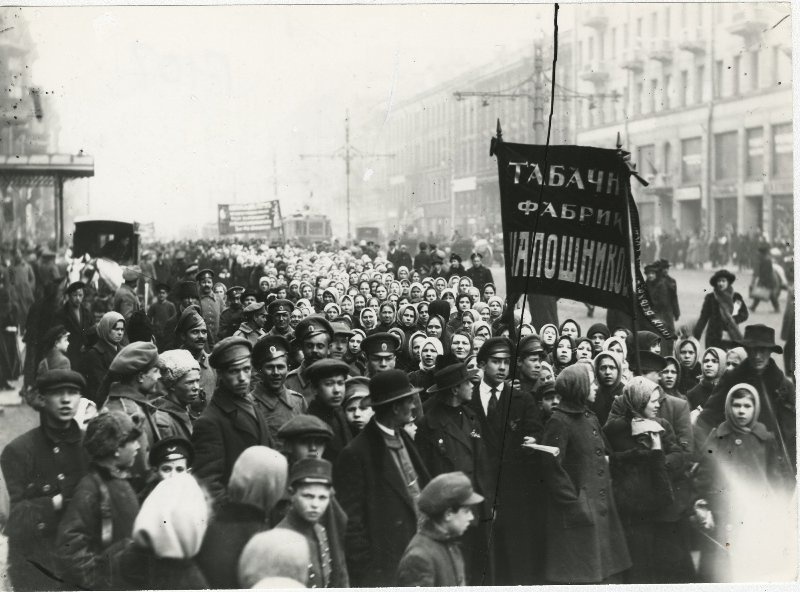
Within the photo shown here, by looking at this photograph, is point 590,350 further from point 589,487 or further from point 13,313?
point 13,313

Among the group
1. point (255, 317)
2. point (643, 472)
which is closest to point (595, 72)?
point (255, 317)

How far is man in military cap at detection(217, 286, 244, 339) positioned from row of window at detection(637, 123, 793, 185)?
18837 mm

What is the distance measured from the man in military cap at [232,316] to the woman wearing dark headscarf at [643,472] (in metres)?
6.22

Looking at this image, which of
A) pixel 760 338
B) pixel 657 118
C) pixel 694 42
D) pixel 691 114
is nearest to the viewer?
pixel 760 338

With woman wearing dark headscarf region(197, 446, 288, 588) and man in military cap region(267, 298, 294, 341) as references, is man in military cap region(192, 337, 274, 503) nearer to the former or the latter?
woman wearing dark headscarf region(197, 446, 288, 588)

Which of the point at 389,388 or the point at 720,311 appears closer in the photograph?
the point at 389,388

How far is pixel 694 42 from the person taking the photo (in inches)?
1064

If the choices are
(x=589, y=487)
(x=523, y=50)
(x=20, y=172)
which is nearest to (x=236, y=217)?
(x=523, y=50)

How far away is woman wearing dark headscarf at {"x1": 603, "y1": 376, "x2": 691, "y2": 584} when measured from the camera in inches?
232

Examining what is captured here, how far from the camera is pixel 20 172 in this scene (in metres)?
15.7

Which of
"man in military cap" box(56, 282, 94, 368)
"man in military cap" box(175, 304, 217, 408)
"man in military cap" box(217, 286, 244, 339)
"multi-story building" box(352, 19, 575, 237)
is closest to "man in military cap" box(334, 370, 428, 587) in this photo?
"man in military cap" box(175, 304, 217, 408)

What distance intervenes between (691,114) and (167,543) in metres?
31.0

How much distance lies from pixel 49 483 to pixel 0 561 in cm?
163

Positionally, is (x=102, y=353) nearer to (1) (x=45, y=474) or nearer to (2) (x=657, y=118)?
(1) (x=45, y=474)
